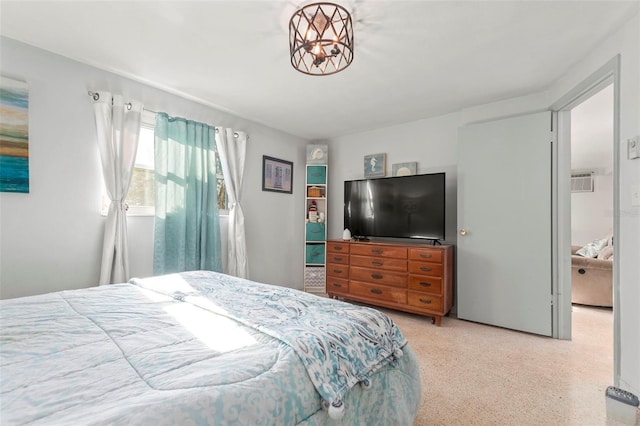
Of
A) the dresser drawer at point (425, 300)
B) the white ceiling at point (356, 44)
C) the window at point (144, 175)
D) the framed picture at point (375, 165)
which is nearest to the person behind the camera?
the white ceiling at point (356, 44)

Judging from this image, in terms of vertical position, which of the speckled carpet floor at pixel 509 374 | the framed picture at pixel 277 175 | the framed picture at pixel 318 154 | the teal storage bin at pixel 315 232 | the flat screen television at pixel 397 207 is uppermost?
the framed picture at pixel 318 154

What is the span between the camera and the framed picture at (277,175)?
13.3 feet

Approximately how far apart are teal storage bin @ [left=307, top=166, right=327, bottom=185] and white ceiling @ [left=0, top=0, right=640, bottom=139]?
141 cm

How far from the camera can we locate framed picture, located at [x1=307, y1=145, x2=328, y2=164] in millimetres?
4520

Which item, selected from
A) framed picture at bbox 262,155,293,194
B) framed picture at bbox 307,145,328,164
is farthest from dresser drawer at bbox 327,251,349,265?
framed picture at bbox 307,145,328,164

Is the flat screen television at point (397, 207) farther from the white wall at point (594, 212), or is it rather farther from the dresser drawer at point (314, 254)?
the white wall at point (594, 212)

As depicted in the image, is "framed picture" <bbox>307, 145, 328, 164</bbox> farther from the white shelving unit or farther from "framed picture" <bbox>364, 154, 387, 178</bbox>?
"framed picture" <bbox>364, 154, 387, 178</bbox>

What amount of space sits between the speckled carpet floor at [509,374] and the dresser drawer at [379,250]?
2.47 feet

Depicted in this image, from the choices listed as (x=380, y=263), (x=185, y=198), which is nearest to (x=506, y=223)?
(x=380, y=263)

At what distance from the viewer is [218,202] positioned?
357 centimetres

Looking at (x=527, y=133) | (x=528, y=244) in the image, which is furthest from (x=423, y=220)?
(x=527, y=133)

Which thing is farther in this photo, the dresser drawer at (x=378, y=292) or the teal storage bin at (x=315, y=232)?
the teal storage bin at (x=315, y=232)

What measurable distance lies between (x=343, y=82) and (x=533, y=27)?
4.85ft

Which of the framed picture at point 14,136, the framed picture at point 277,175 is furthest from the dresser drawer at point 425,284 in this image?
the framed picture at point 14,136
